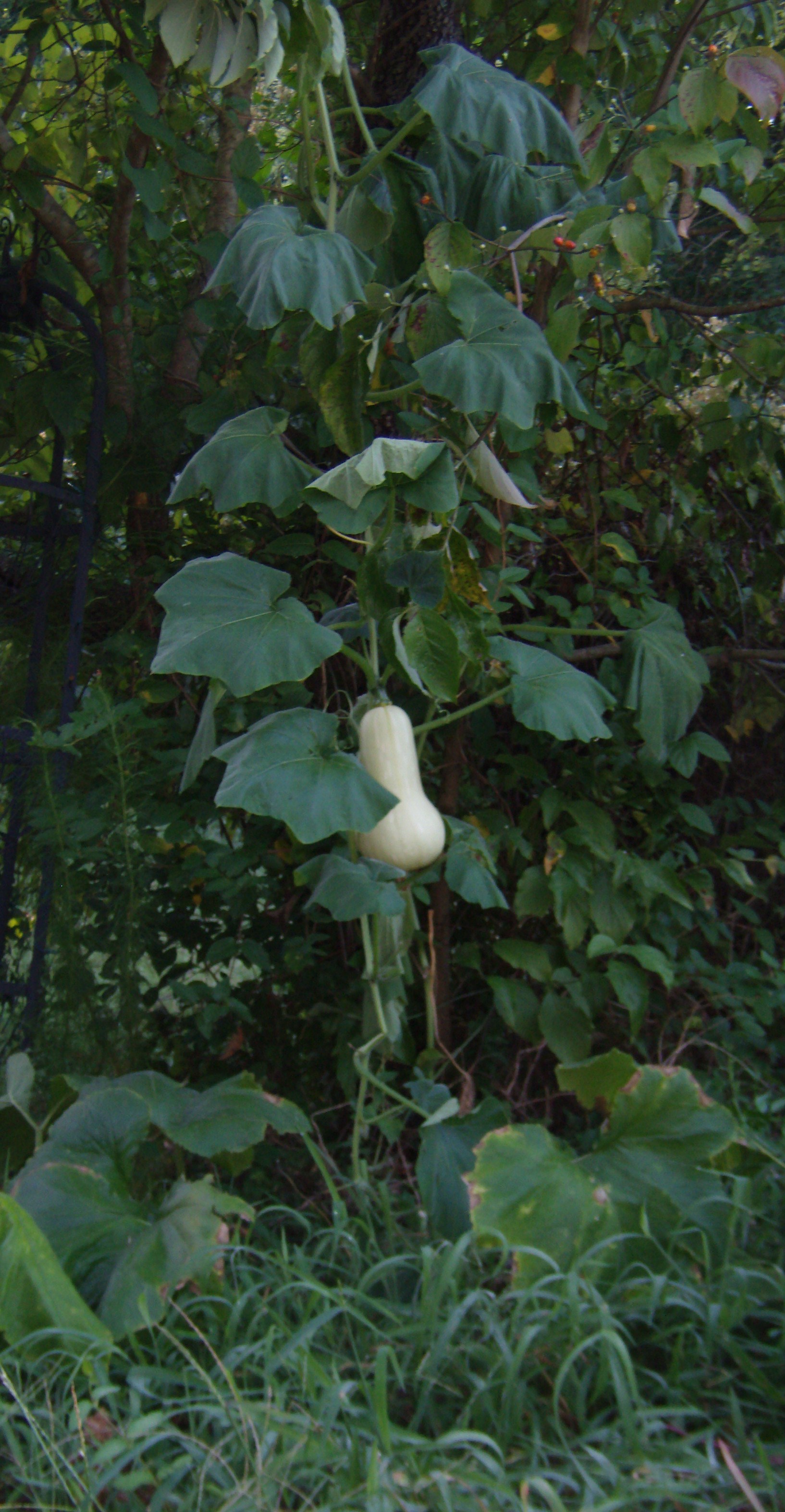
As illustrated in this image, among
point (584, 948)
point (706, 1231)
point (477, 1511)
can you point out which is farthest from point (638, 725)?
point (477, 1511)

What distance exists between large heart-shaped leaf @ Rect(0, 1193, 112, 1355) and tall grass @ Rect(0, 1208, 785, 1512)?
0.09 feet

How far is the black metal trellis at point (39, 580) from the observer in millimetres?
1973

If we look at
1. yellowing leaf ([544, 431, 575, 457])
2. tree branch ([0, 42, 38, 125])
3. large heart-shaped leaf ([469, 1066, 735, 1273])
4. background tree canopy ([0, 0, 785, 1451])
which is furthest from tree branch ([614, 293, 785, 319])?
large heart-shaped leaf ([469, 1066, 735, 1273])

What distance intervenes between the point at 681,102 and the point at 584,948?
4.46ft

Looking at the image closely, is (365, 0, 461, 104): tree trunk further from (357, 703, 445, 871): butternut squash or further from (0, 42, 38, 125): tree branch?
(357, 703, 445, 871): butternut squash

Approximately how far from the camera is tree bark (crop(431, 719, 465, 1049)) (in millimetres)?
1896

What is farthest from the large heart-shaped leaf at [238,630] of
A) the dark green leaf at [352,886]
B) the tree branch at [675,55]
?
the tree branch at [675,55]

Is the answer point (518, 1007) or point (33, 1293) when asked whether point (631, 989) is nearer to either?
point (518, 1007)

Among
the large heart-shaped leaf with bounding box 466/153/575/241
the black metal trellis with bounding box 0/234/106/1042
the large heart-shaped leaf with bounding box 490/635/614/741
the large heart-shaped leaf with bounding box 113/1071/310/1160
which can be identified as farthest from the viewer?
the black metal trellis with bounding box 0/234/106/1042

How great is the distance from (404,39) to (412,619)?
128 cm

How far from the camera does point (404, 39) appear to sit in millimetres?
1927

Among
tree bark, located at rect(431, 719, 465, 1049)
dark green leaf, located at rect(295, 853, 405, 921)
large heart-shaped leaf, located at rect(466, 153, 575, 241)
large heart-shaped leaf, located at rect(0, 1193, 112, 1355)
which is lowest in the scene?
tree bark, located at rect(431, 719, 465, 1049)

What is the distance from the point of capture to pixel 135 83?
5.72 feet

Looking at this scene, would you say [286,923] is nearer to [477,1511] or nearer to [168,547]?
[168,547]
